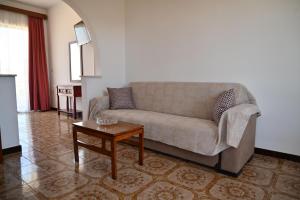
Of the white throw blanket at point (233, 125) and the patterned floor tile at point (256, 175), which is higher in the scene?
the white throw blanket at point (233, 125)

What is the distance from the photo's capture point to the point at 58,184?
5.89 ft

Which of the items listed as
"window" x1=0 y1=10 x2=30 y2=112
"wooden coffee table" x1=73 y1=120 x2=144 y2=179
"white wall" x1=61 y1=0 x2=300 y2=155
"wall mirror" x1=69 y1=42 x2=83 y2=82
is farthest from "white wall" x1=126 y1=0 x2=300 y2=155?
"window" x1=0 y1=10 x2=30 y2=112

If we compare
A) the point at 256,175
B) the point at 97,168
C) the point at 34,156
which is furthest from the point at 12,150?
the point at 256,175

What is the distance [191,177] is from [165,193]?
391mm

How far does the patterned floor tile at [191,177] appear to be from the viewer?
1811 mm

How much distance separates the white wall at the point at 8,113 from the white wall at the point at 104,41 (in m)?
1.07

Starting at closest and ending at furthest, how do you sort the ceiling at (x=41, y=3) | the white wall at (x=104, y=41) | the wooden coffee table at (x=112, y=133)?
1. the wooden coffee table at (x=112, y=133)
2. the white wall at (x=104, y=41)
3. the ceiling at (x=41, y=3)

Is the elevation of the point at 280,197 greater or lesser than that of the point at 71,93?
lesser

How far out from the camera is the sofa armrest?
3104 millimetres

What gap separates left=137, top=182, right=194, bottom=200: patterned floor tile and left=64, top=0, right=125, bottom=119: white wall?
2090mm

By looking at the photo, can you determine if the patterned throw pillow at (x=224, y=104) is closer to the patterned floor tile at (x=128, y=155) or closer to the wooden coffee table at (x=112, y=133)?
the wooden coffee table at (x=112, y=133)

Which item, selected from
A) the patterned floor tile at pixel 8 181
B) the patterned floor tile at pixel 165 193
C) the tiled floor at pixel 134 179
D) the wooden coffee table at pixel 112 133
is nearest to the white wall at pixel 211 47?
the tiled floor at pixel 134 179

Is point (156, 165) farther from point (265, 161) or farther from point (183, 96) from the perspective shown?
point (265, 161)

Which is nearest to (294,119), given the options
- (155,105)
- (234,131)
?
(234,131)
